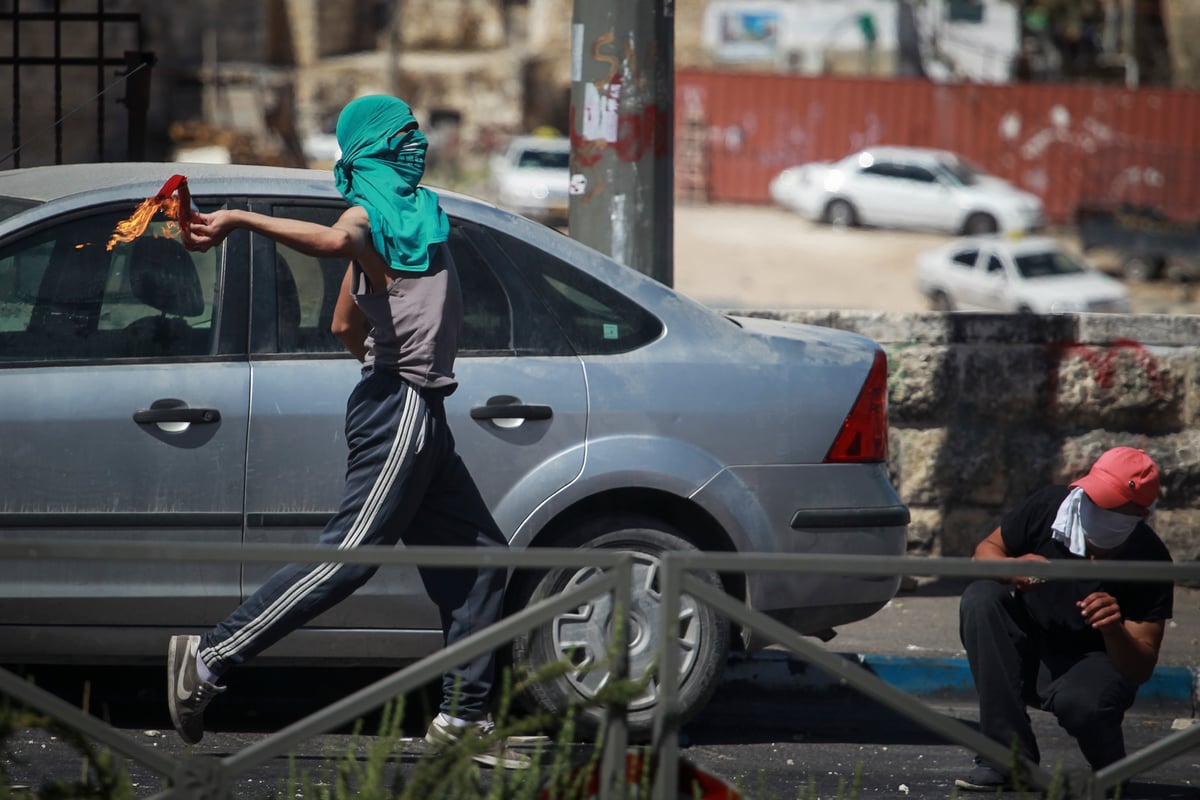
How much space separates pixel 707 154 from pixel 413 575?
105 ft

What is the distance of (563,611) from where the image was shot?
9.23 feet

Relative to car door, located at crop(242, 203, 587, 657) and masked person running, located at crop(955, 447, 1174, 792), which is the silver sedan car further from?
masked person running, located at crop(955, 447, 1174, 792)

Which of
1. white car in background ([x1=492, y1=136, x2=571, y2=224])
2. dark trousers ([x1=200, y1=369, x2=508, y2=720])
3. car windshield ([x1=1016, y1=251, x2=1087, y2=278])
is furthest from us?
white car in background ([x1=492, y1=136, x2=571, y2=224])

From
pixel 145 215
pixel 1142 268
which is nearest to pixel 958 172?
pixel 1142 268

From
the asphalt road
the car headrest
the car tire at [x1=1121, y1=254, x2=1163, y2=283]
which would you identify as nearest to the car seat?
the car headrest

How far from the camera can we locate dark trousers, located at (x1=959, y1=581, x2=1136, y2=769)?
391 centimetres

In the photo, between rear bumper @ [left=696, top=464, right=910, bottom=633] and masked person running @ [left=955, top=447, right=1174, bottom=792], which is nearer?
masked person running @ [left=955, top=447, right=1174, bottom=792]

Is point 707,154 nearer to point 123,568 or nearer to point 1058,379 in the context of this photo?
point 1058,379

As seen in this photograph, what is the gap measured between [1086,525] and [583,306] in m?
1.61

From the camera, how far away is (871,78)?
35.0 metres


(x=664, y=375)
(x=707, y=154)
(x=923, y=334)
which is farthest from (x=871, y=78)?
(x=664, y=375)

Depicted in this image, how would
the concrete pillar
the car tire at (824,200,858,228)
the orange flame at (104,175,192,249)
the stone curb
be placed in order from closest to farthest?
the orange flame at (104,175,192,249) → the stone curb → the concrete pillar → the car tire at (824,200,858,228)

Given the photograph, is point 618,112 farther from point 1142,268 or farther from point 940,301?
point 1142,268

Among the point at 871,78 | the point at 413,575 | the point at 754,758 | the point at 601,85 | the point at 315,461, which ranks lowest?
the point at 754,758
